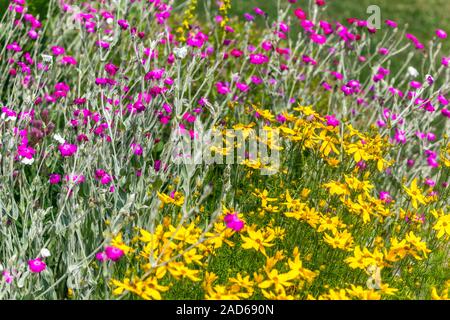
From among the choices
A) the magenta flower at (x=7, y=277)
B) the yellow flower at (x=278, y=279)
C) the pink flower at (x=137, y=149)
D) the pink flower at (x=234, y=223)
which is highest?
the pink flower at (x=234, y=223)

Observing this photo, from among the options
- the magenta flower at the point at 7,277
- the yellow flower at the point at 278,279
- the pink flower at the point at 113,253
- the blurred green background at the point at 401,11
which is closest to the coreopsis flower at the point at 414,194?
the yellow flower at the point at 278,279

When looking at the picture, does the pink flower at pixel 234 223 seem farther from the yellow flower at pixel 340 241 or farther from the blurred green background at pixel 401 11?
the blurred green background at pixel 401 11

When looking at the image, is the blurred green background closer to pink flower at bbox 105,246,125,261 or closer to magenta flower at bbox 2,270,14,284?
magenta flower at bbox 2,270,14,284

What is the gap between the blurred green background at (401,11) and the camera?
10867 millimetres

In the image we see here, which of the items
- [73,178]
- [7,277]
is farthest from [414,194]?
[7,277]

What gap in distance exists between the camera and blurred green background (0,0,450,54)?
10.9 metres

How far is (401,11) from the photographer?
472 inches

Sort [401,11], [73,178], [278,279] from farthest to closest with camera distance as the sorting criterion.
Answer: [401,11] → [73,178] → [278,279]

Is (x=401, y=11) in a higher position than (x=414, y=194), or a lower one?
lower

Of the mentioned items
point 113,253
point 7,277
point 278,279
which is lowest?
point 7,277

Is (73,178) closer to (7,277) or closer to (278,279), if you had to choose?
(7,277)
